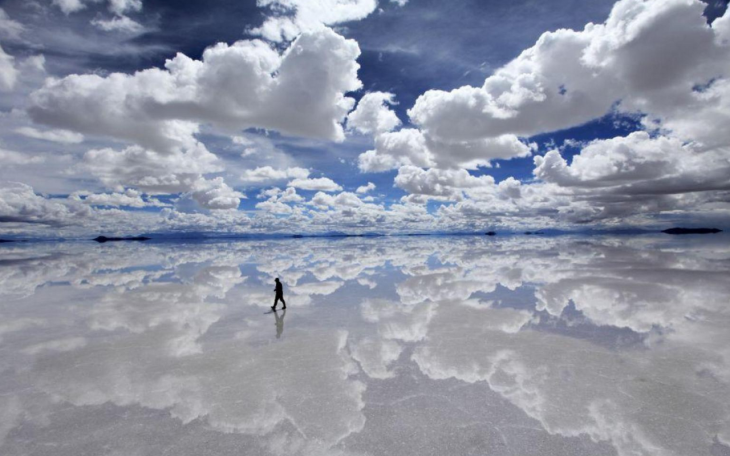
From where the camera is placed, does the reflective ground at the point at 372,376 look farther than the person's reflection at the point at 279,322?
No

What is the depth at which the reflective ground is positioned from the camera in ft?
22.7

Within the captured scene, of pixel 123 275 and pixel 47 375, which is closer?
pixel 47 375

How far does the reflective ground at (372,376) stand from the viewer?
6914 millimetres

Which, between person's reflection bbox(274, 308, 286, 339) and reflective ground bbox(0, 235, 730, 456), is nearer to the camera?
reflective ground bbox(0, 235, 730, 456)

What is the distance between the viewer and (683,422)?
24.0 ft

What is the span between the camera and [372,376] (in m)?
9.70

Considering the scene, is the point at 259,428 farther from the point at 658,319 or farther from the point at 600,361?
the point at 658,319

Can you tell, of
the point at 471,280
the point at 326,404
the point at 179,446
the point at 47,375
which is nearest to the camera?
the point at 179,446

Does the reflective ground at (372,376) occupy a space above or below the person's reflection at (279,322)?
above

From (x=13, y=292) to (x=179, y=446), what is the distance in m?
26.0

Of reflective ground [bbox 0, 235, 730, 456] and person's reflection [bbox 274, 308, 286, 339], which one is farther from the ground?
reflective ground [bbox 0, 235, 730, 456]

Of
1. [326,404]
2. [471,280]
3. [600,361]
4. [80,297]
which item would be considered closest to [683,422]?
[600,361]

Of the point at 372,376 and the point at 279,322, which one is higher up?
the point at 372,376

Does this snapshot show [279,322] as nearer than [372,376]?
No
